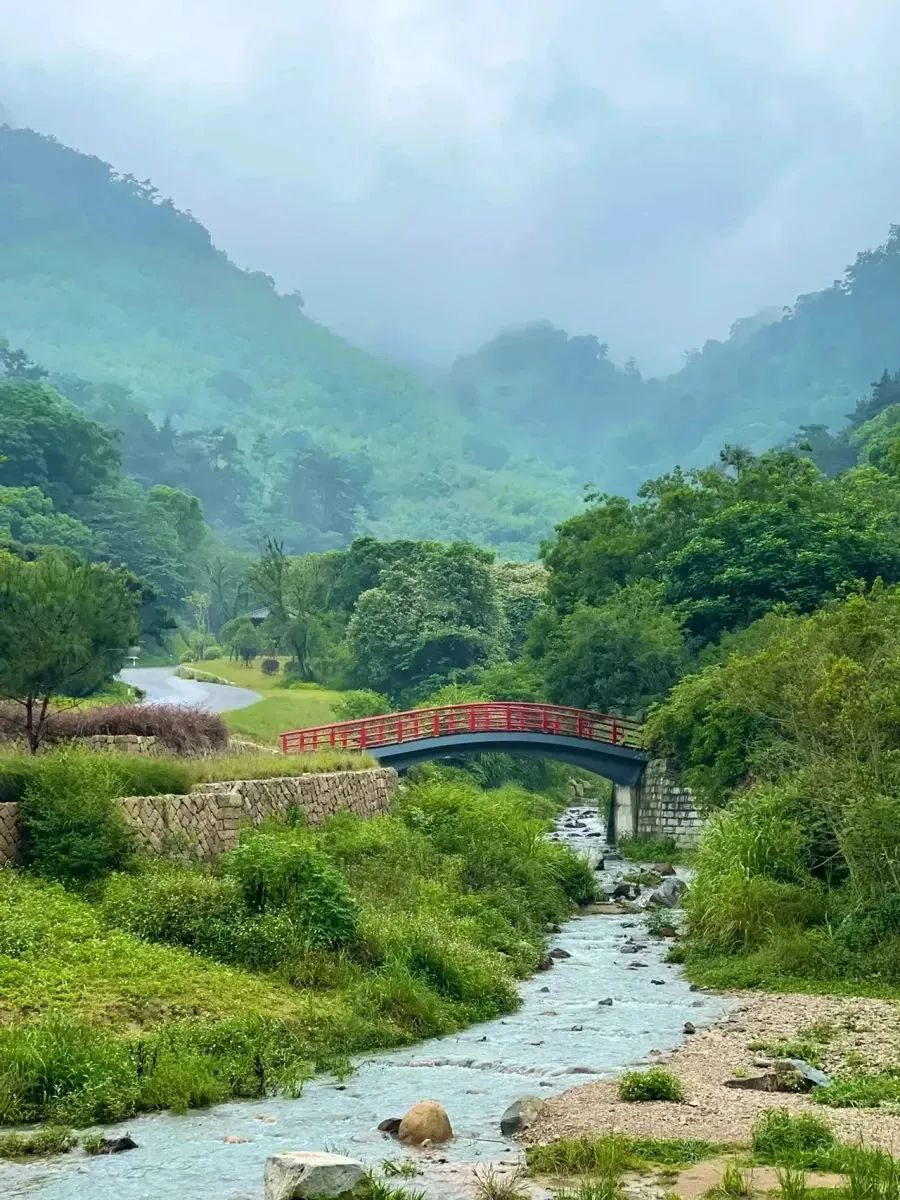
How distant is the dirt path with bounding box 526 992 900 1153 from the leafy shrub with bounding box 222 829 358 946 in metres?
5.50

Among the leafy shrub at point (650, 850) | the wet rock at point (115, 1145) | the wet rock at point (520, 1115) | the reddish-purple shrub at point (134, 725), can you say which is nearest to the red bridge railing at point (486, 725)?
the leafy shrub at point (650, 850)

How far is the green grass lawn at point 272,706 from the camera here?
194ft

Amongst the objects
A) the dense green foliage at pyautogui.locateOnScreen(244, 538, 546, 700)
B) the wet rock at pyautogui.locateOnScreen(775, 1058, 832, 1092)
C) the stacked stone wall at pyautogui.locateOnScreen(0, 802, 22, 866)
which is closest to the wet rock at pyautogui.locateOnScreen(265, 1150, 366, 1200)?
the wet rock at pyautogui.locateOnScreen(775, 1058, 832, 1092)

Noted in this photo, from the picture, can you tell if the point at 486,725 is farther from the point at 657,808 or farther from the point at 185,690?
the point at 185,690

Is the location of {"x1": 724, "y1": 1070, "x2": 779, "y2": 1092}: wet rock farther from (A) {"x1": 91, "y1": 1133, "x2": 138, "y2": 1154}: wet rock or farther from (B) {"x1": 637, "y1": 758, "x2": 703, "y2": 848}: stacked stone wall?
(B) {"x1": 637, "y1": 758, "x2": 703, "y2": 848}: stacked stone wall

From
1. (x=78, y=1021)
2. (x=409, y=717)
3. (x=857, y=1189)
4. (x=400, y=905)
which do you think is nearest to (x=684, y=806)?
(x=409, y=717)

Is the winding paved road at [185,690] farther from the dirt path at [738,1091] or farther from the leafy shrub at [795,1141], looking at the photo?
the leafy shrub at [795,1141]

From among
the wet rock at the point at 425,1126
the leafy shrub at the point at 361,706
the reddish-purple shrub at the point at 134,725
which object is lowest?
the wet rock at the point at 425,1126

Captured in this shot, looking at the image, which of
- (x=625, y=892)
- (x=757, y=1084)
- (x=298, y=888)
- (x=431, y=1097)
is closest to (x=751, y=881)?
(x=298, y=888)

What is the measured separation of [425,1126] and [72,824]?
9775 millimetres

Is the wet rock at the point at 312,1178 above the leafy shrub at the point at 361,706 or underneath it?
underneath

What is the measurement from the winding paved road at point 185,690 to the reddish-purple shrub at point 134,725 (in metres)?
25.2

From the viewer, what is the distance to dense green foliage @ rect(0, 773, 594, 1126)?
14828 mm

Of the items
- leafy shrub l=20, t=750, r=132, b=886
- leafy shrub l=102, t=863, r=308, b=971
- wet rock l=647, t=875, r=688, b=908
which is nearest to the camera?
leafy shrub l=102, t=863, r=308, b=971
